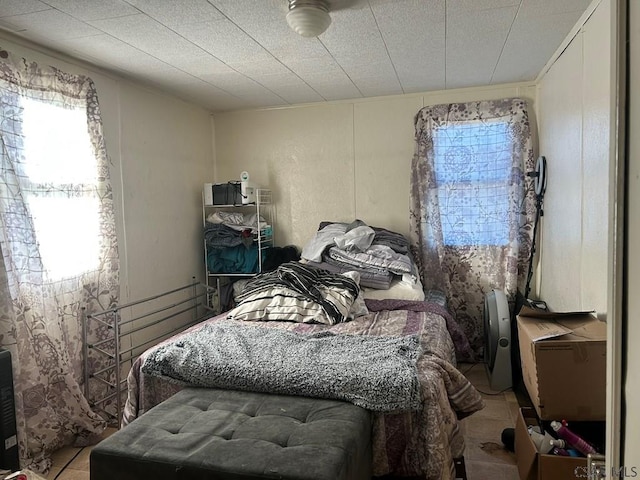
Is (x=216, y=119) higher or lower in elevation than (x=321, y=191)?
higher

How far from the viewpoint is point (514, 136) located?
11.3 ft

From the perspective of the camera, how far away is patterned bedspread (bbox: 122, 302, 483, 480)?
1.73 metres

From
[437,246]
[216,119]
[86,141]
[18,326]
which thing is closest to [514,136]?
[437,246]

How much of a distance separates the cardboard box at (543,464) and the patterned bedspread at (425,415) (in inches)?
9.3

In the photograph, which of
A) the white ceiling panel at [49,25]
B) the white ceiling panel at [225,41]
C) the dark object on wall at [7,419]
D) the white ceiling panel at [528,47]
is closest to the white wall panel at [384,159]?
the white ceiling panel at [528,47]

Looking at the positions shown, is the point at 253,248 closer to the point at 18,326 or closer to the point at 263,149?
the point at 263,149

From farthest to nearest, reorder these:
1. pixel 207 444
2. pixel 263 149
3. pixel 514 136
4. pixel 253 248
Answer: pixel 263 149 → pixel 253 248 → pixel 514 136 → pixel 207 444

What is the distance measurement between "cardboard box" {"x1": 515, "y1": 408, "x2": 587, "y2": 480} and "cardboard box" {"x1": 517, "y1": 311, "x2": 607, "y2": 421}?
153mm

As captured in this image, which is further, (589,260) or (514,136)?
(514,136)

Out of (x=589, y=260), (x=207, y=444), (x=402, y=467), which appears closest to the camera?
(x=207, y=444)

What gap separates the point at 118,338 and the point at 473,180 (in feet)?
8.89

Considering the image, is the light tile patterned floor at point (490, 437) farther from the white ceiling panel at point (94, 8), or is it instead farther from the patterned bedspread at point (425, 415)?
the white ceiling panel at point (94, 8)

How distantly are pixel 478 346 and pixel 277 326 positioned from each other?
1828mm

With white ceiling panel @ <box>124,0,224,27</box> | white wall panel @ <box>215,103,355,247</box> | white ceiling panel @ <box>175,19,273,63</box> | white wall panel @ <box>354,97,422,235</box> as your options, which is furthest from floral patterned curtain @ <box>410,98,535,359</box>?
white ceiling panel @ <box>124,0,224,27</box>
